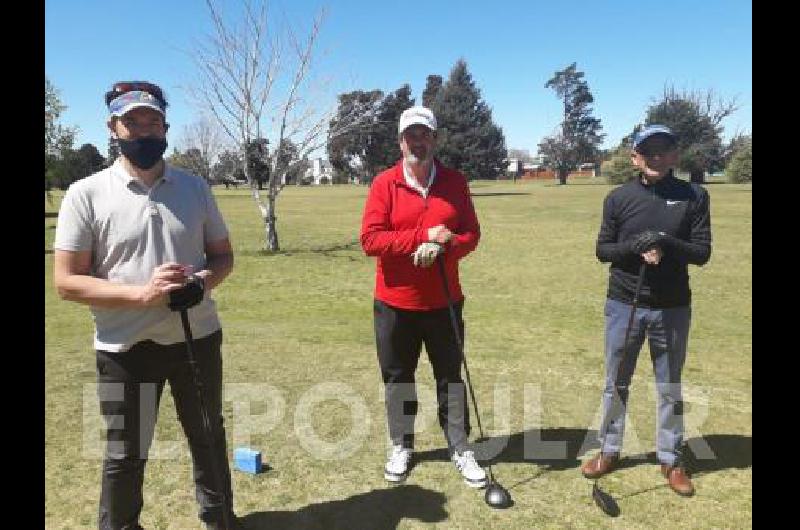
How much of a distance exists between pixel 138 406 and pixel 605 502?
2672 mm

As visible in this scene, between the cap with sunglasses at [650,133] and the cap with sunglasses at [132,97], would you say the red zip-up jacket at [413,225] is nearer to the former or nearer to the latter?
the cap with sunglasses at [650,133]

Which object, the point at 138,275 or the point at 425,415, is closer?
the point at 138,275

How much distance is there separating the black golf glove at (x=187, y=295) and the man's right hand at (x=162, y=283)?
24mm

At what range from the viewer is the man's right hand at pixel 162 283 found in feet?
9.13

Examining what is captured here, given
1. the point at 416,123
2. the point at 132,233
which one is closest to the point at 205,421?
the point at 132,233

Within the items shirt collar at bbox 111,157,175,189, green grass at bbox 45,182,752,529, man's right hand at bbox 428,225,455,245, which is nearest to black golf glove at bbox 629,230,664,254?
man's right hand at bbox 428,225,455,245

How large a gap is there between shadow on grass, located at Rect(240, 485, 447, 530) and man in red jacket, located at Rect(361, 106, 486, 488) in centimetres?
24

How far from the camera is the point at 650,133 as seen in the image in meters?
3.87

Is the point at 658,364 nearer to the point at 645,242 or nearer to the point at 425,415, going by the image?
the point at 645,242

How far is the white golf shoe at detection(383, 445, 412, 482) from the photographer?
4152 millimetres

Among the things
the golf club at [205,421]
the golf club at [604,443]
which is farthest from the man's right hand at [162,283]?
the golf club at [604,443]

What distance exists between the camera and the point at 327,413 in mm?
5305

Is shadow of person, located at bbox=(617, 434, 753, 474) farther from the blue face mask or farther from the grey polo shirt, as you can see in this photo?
the blue face mask
